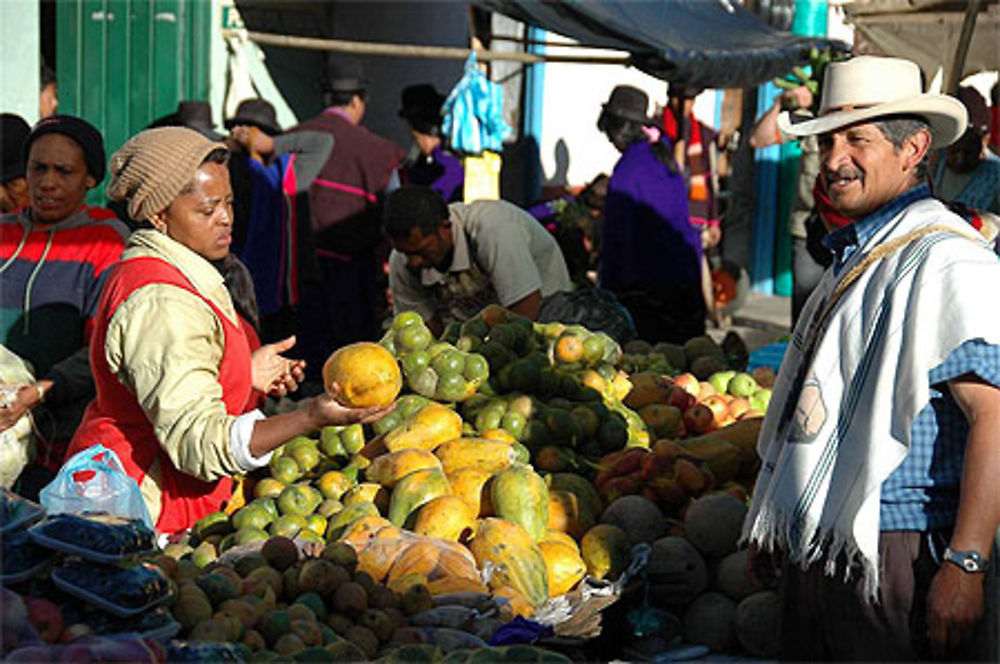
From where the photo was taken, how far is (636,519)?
387 cm

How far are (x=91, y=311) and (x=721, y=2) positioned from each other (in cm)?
624

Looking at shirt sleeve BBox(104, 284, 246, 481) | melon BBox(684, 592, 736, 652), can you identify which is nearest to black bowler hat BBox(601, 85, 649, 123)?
melon BBox(684, 592, 736, 652)

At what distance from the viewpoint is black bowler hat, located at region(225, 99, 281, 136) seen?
7.59m

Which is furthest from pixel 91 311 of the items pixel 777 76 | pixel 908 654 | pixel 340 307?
pixel 777 76

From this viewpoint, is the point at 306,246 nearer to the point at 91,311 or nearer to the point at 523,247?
the point at 523,247

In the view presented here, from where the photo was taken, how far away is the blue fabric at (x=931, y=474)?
2.77 m

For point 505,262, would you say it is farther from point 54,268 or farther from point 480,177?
point 480,177

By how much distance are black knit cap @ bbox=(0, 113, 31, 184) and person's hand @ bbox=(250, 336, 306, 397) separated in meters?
1.90

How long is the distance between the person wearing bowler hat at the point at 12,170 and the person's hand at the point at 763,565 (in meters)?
3.39

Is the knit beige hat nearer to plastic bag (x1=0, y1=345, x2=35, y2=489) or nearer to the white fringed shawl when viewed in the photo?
plastic bag (x1=0, y1=345, x2=35, y2=489)

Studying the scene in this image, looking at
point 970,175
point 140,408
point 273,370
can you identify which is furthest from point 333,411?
point 970,175

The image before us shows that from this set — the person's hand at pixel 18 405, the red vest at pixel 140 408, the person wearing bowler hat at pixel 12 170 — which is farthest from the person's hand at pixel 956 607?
the person wearing bowler hat at pixel 12 170

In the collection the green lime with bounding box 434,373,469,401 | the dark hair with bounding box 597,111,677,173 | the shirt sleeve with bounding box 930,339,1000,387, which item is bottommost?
the green lime with bounding box 434,373,469,401

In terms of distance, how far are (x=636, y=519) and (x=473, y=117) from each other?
443cm
